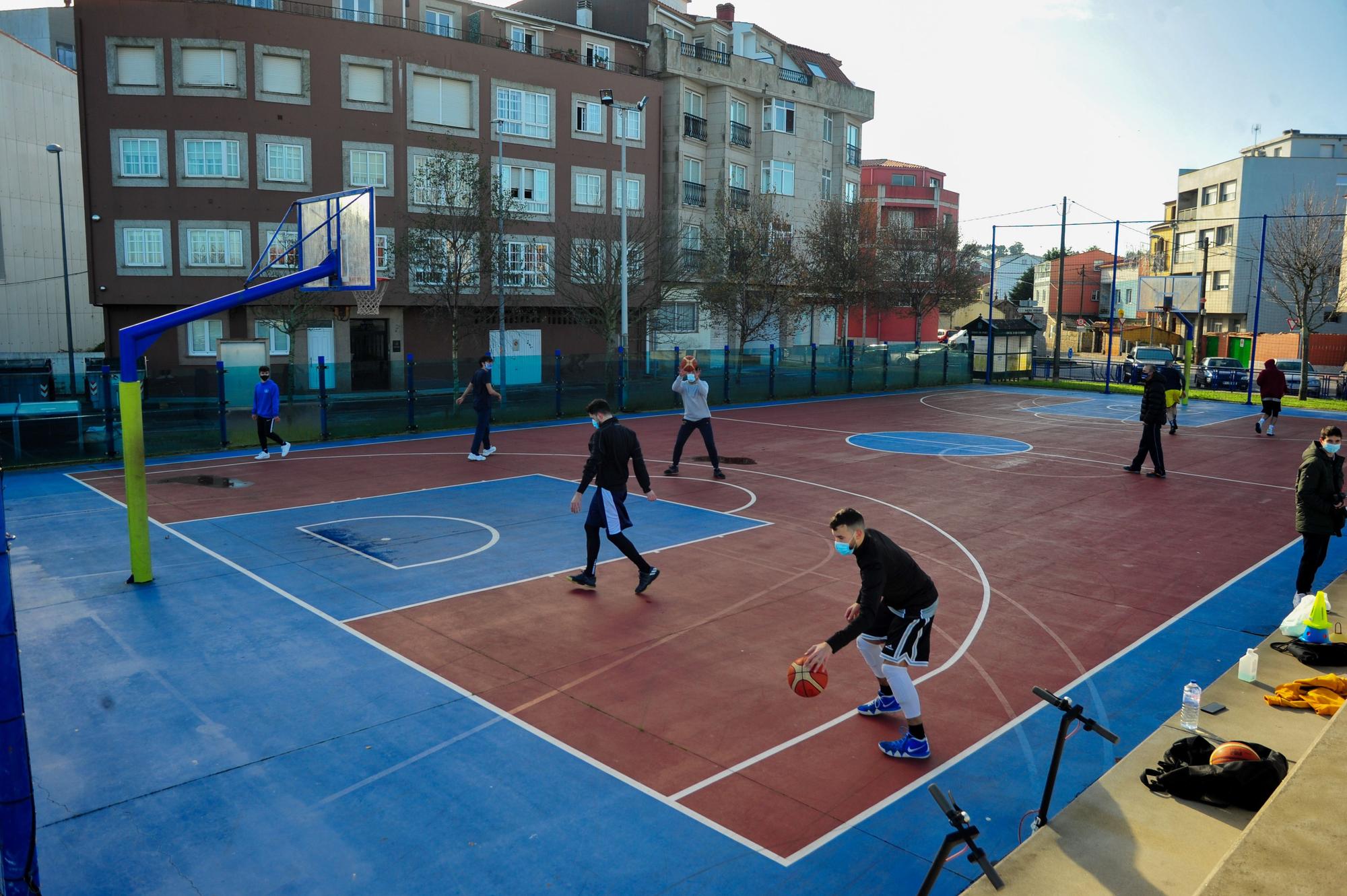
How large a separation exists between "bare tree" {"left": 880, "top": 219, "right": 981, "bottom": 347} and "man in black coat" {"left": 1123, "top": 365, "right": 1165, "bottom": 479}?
102 feet

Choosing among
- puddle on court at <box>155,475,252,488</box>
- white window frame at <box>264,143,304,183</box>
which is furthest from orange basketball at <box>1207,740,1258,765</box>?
white window frame at <box>264,143,304,183</box>

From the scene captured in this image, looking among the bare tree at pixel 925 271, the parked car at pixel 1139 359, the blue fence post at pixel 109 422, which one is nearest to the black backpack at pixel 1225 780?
the blue fence post at pixel 109 422

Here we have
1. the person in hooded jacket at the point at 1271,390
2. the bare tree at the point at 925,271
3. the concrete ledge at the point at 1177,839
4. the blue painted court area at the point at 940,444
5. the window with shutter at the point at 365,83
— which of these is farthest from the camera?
the bare tree at the point at 925,271

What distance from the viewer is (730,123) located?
50.6 metres

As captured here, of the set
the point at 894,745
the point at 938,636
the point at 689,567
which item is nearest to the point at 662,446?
the point at 689,567

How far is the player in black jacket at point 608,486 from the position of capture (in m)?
11.4

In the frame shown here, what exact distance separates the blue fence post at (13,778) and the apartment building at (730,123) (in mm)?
39477

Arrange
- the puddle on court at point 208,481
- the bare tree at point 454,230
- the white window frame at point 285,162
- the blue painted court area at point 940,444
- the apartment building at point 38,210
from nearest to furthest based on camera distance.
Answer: the puddle on court at point 208,481 < the blue painted court area at point 940,444 < the bare tree at point 454,230 < the white window frame at point 285,162 < the apartment building at point 38,210

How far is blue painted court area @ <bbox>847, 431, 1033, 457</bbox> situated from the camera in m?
23.5

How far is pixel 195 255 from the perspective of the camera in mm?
36625

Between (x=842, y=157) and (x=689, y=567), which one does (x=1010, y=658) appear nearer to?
(x=689, y=567)

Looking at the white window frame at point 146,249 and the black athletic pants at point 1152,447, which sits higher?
the white window frame at point 146,249

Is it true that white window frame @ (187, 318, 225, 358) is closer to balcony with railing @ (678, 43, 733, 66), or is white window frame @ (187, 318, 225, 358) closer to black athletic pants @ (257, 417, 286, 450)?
black athletic pants @ (257, 417, 286, 450)

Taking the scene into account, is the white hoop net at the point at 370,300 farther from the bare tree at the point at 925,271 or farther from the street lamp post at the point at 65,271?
the bare tree at the point at 925,271
